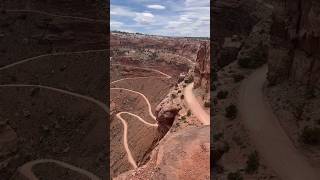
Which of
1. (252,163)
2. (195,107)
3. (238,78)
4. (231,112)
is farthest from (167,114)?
(252,163)

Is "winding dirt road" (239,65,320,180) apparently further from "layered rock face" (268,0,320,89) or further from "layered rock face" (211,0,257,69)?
"layered rock face" (211,0,257,69)

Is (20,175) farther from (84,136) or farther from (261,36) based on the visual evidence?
(261,36)

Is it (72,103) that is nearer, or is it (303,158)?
(303,158)

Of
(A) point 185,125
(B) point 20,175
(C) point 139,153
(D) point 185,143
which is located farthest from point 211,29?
(D) point 185,143

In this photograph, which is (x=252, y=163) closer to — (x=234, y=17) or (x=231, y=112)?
(x=231, y=112)

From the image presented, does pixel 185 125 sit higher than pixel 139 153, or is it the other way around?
pixel 185 125

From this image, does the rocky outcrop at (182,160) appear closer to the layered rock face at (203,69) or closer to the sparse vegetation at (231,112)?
the sparse vegetation at (231,112)
